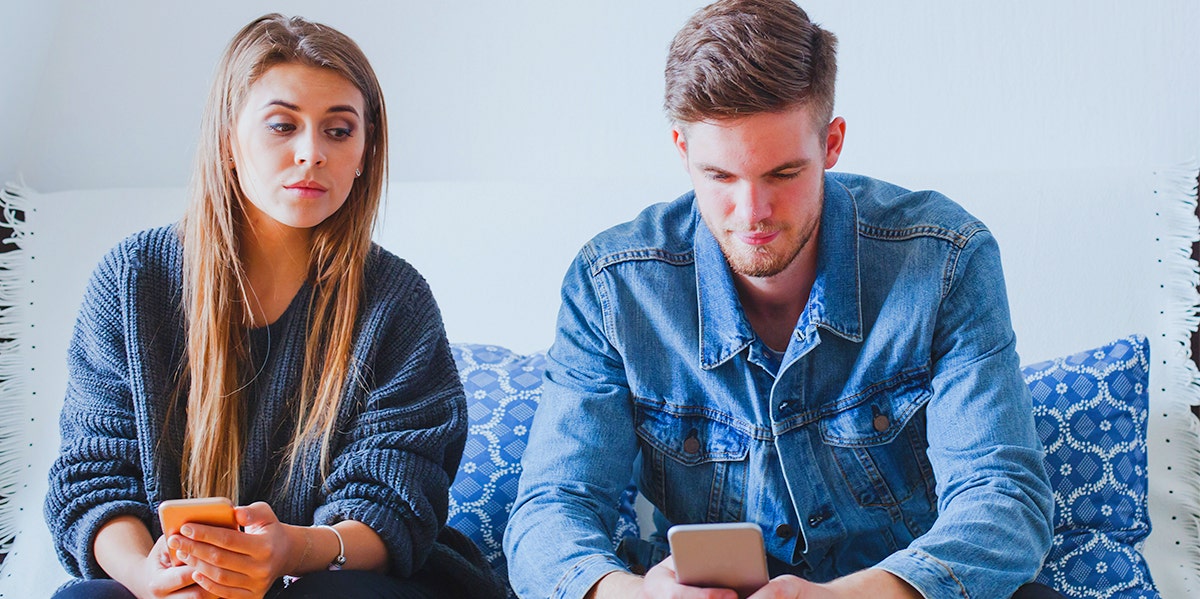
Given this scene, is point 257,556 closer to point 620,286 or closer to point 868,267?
point 620,286

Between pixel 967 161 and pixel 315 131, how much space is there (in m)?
1.14

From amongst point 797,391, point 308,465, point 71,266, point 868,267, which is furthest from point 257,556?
point 71,266

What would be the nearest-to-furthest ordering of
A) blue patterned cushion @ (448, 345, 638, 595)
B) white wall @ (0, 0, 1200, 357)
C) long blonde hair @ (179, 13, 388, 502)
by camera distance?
long blonde hair @ (179, 13, 388, 502) < blue patterned cushion @ (448, 345, 638, 595) < white wall @ (0, 0, 1200, 357)

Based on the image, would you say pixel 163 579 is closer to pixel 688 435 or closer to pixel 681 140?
pixel 688 435

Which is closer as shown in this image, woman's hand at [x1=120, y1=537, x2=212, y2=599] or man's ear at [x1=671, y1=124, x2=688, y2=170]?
woman's hand at [x1=120, y1=537, x2=212, y2=599]

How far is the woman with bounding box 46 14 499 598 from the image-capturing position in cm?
132

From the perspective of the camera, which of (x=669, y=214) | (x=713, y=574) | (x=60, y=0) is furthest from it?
(x=60, y=0)

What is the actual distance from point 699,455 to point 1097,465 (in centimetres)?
56

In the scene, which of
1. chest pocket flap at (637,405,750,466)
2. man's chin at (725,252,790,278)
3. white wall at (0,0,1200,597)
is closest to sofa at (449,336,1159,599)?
white wall at (0,0,1200,597)

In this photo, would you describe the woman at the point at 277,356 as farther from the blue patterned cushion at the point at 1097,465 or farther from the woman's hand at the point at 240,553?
the blue patterned cushion at the point at 1097,465

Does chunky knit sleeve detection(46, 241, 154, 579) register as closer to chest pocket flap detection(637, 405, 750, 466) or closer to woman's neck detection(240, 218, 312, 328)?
woman's neck detection(240, 218, 312, 328)

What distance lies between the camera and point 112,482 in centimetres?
131

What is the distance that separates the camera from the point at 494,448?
163 centimetres

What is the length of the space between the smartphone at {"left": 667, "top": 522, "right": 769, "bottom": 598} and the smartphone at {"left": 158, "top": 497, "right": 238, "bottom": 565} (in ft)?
1.45
